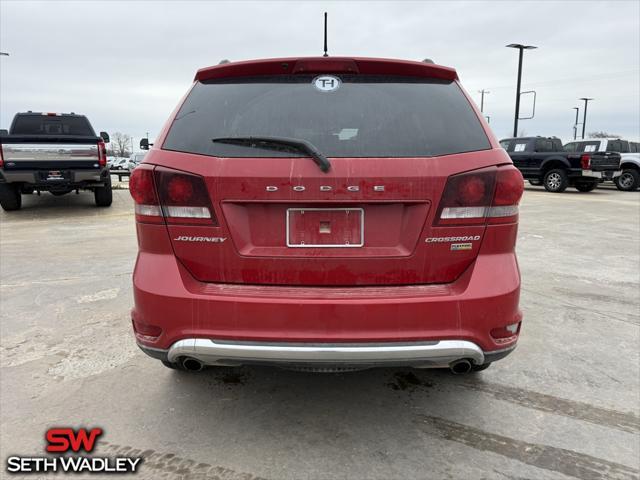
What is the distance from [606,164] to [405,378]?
18.0 meters

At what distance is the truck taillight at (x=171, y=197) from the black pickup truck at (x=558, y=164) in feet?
56.5

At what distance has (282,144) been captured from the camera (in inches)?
79.7

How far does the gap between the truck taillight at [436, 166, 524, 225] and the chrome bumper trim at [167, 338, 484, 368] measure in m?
0.55

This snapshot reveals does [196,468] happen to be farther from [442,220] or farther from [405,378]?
[442,220]

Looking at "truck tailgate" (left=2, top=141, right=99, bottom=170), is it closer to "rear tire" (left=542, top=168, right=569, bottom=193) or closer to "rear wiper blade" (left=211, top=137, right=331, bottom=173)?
"rear wiper blade" (left=211, top=137, right=331, bottom=173)

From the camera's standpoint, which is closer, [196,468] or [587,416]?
[196,468]

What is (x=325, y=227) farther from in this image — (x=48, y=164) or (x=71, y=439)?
(x=48, y=164)

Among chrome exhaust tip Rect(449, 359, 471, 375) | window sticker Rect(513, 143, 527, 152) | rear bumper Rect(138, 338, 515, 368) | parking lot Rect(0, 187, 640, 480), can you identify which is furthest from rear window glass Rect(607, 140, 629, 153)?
rear bumper Rect(138, 338, 515, 368)

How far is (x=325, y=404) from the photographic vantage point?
2633 millimetres

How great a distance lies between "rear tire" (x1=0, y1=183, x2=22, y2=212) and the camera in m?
10.3

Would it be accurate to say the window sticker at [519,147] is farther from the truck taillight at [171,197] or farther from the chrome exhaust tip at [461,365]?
the truck taillight at [171,197]

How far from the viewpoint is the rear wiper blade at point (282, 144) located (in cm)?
197

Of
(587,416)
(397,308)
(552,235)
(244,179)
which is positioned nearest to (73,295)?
(244,179)

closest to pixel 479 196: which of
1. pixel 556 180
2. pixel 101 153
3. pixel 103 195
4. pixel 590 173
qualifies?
pixel 101 153
